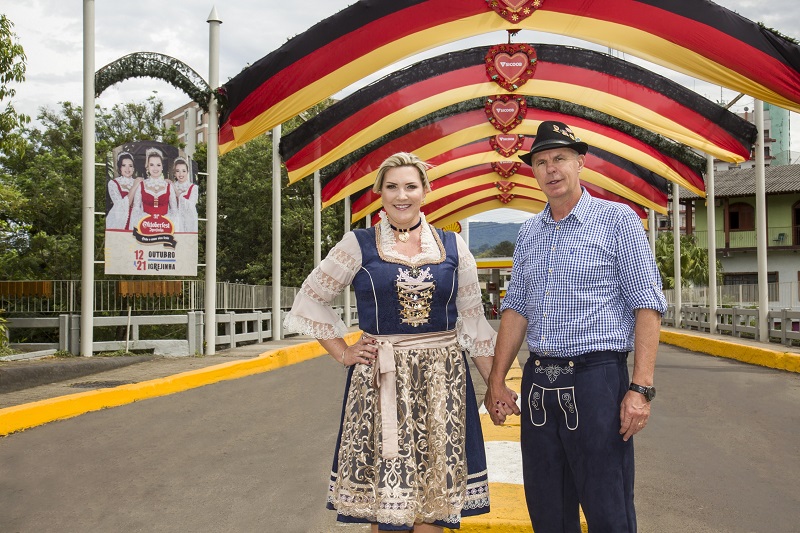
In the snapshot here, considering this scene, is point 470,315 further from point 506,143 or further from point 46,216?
point 46,216

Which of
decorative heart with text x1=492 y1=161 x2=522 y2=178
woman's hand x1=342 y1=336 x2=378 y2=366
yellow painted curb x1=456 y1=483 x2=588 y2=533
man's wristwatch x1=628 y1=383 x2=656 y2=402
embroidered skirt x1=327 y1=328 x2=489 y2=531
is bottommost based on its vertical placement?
yellow painted curb x1=456 y1=483 x2=588 y2=533

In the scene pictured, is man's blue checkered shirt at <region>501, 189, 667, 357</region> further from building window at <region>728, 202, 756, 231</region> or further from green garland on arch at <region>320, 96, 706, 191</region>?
building window at <region>728, 202, 756, 231</region>

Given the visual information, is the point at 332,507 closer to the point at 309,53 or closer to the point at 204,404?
the point at 204,404

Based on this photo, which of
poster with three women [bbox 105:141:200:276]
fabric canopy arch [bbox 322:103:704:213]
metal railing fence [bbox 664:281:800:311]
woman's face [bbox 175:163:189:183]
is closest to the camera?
poster with three women [bbox 105:141:200:276]

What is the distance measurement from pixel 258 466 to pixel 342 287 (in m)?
2.62

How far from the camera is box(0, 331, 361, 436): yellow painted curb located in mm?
7227

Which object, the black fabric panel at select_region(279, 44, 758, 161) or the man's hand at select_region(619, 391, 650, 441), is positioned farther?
the black fabric panel at select_region(279, 44, 758, 161)

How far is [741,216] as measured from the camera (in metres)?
40.9

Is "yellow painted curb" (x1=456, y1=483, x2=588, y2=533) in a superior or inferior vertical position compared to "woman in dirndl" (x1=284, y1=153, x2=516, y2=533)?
inferior

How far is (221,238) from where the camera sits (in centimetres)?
3412

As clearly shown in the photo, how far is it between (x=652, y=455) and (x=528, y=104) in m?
13.3

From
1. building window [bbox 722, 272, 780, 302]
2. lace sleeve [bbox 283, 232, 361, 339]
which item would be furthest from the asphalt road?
building window [bbox 722, 272, 780, 302]

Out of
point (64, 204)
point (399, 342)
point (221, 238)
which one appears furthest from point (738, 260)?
point (399, 342)

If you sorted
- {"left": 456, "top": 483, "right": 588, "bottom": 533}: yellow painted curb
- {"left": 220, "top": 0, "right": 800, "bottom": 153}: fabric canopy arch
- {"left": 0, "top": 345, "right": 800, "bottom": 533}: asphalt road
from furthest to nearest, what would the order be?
{"left": 220, "top": 0, "right": 800, "bottom": 153}: fabric canopy arch
{"left": 0, "top": 345, "right": 800, "bottom": 533}: asphalt road
{"left": 456, "top": 483, "right": 588, "bottom": 533}: yellow painted curb
